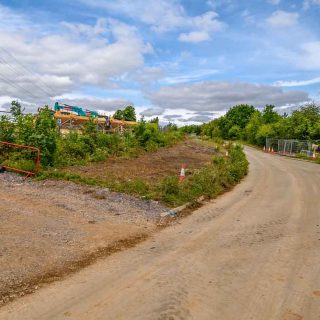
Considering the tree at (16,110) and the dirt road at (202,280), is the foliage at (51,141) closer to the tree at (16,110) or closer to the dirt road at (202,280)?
the tree at (16,110)

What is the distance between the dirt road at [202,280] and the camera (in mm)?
5035

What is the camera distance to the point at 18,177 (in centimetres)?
1511

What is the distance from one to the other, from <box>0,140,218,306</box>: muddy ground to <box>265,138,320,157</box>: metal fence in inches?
1304

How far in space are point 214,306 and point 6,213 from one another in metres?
6.35

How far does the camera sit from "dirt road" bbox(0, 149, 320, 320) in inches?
198

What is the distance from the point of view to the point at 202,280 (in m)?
6.06

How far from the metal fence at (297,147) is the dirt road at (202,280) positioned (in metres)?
34.1

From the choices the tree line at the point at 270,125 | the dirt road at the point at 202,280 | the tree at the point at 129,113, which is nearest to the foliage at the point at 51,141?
the dirt road at the point at 202,280

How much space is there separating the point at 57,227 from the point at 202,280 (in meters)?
4.03

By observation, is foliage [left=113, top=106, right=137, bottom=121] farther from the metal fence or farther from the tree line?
the metal fence

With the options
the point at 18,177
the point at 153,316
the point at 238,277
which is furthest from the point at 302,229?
the point at 18,177

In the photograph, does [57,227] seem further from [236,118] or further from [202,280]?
[236,118]

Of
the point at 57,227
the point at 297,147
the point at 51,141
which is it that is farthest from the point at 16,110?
the point at 297,147

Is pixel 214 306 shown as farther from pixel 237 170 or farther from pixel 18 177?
pixel 237 170
